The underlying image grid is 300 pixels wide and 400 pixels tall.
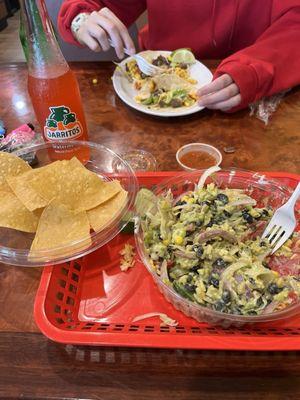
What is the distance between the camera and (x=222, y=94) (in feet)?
4.46

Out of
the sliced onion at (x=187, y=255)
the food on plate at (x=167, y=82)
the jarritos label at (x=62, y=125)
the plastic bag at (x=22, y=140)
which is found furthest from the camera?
the food on plate at (x=167, y=82)

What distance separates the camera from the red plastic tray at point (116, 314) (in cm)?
74

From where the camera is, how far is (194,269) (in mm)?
826

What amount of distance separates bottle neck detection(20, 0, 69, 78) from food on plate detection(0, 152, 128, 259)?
0.88ft

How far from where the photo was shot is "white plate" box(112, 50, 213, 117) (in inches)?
54.7

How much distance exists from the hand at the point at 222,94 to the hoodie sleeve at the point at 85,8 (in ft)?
2.24

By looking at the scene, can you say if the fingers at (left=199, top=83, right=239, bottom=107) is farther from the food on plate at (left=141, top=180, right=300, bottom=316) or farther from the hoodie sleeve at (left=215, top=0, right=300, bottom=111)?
the food on plate at (left=141, top=180, right=300, bottom=316)

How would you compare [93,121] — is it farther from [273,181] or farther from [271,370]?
[271,370]

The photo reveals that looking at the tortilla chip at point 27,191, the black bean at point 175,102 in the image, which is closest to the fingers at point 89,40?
the black bean at point 175,102

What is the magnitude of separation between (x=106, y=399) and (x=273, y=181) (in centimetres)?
68

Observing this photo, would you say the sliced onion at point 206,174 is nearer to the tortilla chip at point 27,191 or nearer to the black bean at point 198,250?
the black bean at point 198,250

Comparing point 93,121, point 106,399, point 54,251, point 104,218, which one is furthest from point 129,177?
point 106,399

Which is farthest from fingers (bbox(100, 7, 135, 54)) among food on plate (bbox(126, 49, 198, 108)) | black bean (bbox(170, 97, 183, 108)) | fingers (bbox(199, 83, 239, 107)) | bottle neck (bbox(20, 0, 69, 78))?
bottle neck (bbox(20, 0, 69, 78))

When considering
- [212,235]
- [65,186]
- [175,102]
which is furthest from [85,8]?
[212,235]
